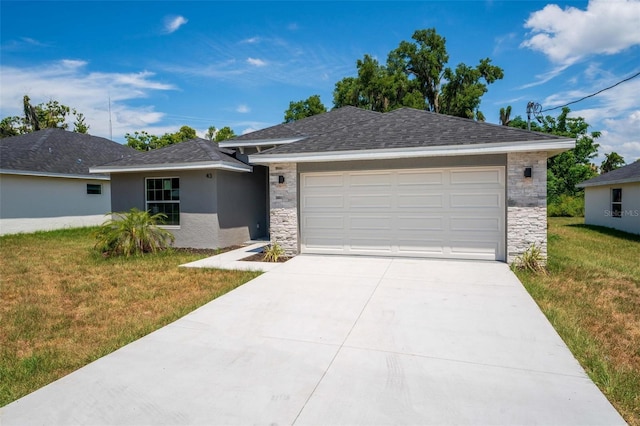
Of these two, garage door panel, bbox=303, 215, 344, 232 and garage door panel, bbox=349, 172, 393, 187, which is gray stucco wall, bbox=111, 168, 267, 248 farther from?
garage door panel, bbox=349, 172, 393, 187

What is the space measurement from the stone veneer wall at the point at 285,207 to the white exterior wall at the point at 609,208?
49.0 feet

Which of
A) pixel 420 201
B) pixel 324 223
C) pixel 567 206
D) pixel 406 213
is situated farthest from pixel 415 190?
pixel 567 206

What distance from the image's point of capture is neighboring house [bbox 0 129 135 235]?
14727 mm

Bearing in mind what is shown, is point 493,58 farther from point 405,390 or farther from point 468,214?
point 405,390

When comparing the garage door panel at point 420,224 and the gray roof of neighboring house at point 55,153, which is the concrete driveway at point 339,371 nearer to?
the garage door panel at point 420,224

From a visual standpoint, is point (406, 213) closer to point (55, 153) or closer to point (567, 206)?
point (55, 153)

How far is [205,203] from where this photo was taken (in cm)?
1126

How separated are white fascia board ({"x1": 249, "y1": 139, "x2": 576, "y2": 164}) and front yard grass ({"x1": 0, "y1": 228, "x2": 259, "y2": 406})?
3229 mm

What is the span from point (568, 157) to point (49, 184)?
34603 millimetres

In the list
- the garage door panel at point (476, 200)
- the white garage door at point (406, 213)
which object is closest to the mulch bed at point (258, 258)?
the white garage door at point (406, 213)

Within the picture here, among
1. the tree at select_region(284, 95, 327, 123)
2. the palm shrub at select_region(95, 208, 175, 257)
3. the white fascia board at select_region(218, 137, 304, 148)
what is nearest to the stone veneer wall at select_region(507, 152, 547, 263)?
the white fascia board at select_region(218, 137, 304, 148)

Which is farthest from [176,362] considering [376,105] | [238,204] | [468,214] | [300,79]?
[376,105]

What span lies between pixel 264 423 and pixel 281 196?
23.7 ft

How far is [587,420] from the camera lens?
276 cm
